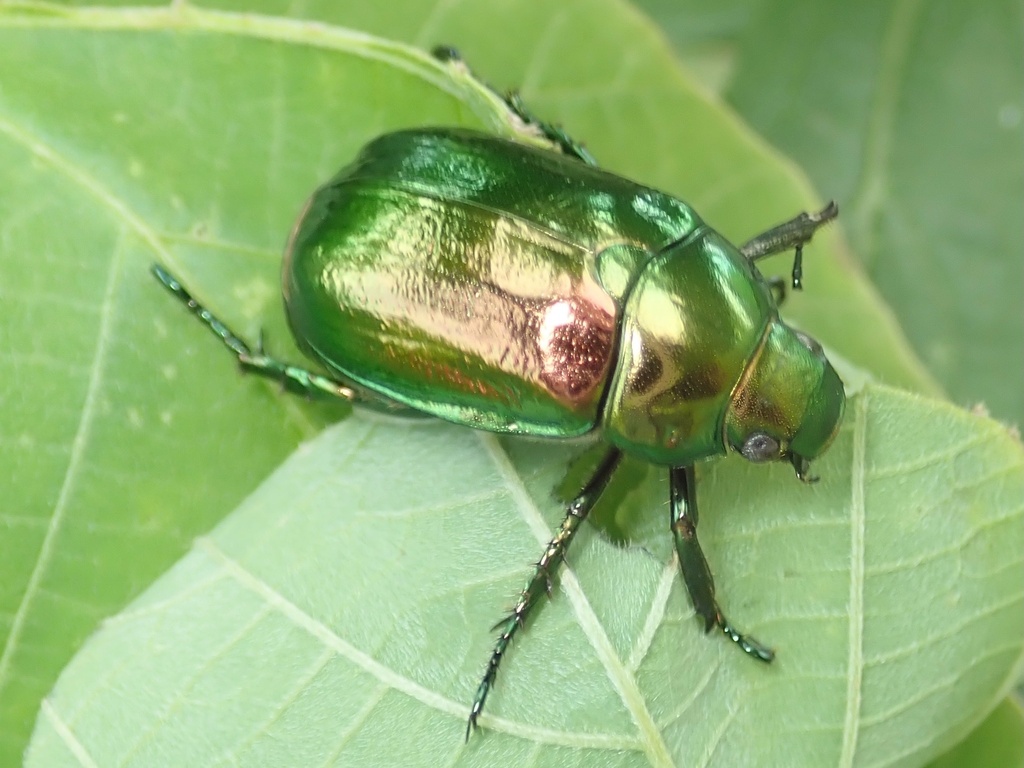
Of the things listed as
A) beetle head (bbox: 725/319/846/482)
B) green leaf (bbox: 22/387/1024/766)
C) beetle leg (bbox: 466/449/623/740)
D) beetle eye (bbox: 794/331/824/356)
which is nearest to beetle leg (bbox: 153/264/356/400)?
green leaf (bbox: 22/387/1024/766)

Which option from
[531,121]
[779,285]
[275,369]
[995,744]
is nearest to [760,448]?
[779,285]

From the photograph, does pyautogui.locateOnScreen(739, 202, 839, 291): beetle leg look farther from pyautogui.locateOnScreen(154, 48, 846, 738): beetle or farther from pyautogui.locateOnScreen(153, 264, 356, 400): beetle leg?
pyautogui.locateOnScreen(153, 264, 356, 400): beetle leg

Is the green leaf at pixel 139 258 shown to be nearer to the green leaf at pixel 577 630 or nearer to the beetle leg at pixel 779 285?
the green leaf at pixel 577 630

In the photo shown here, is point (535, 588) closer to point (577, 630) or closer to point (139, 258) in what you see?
point (577, 630)

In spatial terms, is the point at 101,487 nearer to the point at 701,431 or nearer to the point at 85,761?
the point at 85,761

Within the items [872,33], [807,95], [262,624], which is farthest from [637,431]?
[872,33]
